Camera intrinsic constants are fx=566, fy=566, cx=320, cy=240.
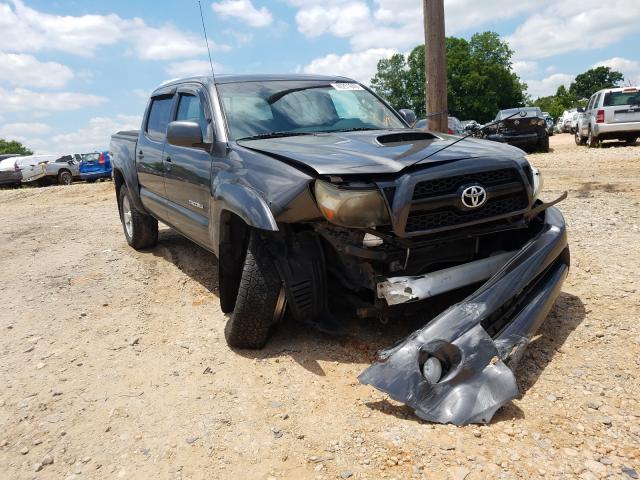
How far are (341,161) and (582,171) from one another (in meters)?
7.83

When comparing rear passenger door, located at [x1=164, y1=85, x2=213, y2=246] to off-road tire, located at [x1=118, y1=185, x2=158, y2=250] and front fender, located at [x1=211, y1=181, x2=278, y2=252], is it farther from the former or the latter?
off-road tire, located at [x1=118, y1=185, x2=158, y2=250]

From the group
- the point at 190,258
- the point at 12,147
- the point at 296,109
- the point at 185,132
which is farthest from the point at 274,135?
the point at 12,147

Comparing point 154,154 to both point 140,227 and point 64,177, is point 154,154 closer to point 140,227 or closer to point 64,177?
point 140,227

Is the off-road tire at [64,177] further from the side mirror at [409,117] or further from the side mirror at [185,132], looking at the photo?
the side mirror at [185,132]

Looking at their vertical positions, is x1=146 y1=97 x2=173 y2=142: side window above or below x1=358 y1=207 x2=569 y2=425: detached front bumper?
above

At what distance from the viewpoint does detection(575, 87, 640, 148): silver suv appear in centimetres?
1457

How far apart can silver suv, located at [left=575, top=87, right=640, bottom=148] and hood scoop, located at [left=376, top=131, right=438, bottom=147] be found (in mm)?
13148

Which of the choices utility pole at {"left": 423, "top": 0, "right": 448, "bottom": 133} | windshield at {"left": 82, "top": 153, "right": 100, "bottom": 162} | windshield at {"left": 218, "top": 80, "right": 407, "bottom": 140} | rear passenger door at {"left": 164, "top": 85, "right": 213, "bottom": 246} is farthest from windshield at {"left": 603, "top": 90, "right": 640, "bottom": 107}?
windshield at {"left": 82, "top": 153, "right": 100, "bottom": 162}

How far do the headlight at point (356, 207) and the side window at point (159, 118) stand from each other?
9.39ft

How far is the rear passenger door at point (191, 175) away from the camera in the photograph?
4.09m

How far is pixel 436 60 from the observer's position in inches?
270

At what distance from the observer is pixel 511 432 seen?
2420 millimetres

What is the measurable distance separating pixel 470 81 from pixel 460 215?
6846 cm

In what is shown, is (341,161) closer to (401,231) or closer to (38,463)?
(401,231)
